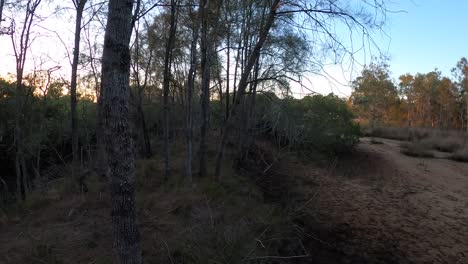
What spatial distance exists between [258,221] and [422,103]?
51689 millimetres

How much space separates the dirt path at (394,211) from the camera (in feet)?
22.1

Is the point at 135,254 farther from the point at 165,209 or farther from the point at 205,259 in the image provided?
the point at 165,209

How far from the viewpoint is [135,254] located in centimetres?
300

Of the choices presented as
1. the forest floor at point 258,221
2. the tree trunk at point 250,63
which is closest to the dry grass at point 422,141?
the forest floor at point 258,221

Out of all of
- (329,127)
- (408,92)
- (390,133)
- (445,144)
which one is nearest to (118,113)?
(329,127)

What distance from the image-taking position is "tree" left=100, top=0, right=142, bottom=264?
2775mm

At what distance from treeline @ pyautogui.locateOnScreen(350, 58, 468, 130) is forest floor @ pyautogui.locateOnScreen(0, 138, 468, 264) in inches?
1059

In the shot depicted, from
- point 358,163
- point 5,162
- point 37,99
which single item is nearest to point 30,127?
point 37,99

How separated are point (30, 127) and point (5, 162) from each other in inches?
323

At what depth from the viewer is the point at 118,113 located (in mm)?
2779

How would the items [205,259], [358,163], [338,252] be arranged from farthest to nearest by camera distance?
[358,163] → [338,252] → [205,259]

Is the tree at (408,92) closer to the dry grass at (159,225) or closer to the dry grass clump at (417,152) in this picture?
the dry grass clump at (417,152)

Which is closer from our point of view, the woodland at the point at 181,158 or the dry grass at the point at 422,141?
the woodland at the point at 181,158

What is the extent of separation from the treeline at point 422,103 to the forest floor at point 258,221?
1059 inches
